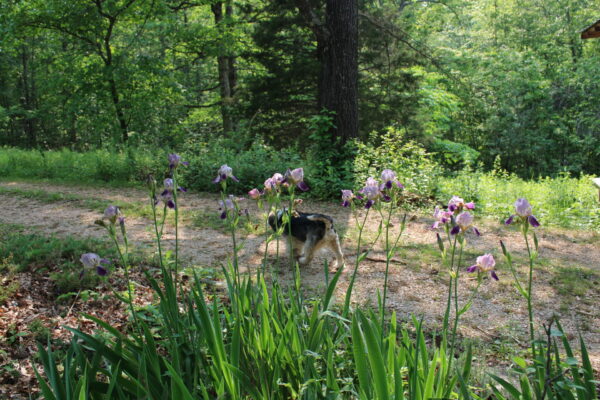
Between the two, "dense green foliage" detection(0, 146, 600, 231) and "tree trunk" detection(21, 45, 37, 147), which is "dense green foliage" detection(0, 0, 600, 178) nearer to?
"dense green foliage" detection(0, 146, 600, 231)

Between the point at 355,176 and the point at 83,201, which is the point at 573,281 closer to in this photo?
the point at 355,176

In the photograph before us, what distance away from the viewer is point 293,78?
1209cm

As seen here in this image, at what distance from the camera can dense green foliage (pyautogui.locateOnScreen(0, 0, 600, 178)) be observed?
1190 cm

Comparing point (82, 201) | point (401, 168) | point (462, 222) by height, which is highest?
point (462, 222)

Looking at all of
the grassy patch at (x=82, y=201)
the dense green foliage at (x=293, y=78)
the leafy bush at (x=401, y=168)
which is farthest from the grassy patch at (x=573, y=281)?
the grassy patch at (x=82, y=201)

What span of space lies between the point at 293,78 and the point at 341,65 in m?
2.67

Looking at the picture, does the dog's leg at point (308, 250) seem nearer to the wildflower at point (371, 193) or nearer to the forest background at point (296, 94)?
the wildflower at point (371, 193)

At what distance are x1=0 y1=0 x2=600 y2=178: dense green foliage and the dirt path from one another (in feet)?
9.90

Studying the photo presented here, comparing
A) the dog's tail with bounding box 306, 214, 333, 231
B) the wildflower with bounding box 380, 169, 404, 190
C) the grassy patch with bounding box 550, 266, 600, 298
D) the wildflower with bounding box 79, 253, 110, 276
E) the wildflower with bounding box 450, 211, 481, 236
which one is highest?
the wildflower with bounding box 380, 169, 404, 190

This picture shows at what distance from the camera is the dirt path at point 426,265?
371 centimetres

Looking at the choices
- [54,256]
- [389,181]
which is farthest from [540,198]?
[54,256]

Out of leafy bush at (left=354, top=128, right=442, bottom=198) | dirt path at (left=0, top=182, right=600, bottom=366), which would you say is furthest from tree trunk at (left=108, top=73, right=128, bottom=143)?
leafy bush at (left=354, top=128, right=442, bottom=198)

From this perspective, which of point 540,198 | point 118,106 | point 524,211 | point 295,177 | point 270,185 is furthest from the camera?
point 118,106

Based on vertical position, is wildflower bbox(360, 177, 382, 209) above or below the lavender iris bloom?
below
